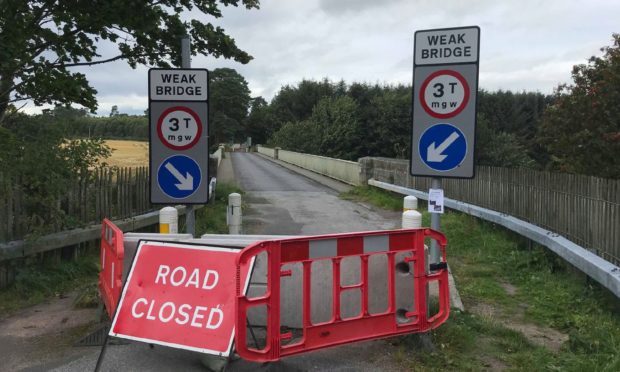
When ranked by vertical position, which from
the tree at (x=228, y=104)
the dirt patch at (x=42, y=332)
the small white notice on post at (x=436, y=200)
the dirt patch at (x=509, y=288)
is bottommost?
the dirt patch at (x=42, y=332)

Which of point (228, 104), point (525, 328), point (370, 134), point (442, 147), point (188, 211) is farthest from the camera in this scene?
point (228, 104)

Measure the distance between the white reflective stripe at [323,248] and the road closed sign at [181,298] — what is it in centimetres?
47

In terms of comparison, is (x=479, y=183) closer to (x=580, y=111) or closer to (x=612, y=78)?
(x=612, y=78)

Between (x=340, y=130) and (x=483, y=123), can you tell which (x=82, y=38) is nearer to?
(x=340, y=130)

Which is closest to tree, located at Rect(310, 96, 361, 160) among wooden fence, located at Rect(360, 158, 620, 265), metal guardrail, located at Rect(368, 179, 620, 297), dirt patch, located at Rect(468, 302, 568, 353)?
wooden fence, located at Rect(360, 158, 620, 265)

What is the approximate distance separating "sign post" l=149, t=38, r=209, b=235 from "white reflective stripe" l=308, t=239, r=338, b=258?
6.66ft

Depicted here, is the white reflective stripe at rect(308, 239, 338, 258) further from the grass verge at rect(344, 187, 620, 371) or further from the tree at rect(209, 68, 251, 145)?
the tree at rect(209, 68, 251, 145)

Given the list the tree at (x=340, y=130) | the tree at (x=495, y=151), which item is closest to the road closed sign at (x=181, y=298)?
the tree at (x=340, y=130)

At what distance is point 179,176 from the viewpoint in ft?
19.0

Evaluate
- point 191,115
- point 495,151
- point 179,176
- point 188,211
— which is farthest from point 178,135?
point 495,151

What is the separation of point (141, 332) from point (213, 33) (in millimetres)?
6004

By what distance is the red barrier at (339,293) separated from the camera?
3.91m

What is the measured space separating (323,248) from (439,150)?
1614mm

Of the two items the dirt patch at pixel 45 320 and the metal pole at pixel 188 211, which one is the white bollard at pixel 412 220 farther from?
the dirt patch at pixel 45 320
